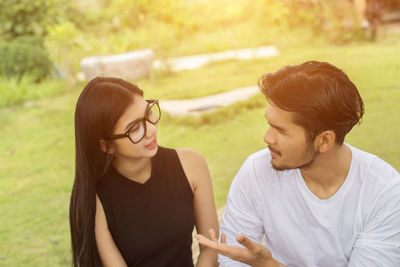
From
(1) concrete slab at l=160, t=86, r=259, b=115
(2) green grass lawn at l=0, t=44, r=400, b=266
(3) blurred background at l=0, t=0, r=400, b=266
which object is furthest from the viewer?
(1) concrete slab at l=160, t=86, r=259, b=115

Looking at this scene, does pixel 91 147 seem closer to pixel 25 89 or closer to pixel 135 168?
pixel 135 168

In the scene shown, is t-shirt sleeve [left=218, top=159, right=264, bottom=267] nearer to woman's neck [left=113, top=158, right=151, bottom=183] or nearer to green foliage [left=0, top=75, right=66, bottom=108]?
woman's neck [left=113, top=158, right=151, bottom=183]

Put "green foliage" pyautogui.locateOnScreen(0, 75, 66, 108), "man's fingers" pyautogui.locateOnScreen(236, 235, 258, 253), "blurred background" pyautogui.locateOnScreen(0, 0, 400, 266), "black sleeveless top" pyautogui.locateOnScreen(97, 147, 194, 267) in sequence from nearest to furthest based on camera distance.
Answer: "man's fingers" pyautogui.locateOnScreen(236, 235, 258, 253)
"black sleeveless top" pyautogui.locateOnScreen(97, 147, 194, 267)
"blurred background" pyautogui.locateOnScreen(0, 0, 400, 266)
"green foliage" pyautogui.locateOnScreen(0, 75, 66, 108)

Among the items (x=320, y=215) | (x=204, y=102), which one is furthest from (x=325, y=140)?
(x=204, y=102)

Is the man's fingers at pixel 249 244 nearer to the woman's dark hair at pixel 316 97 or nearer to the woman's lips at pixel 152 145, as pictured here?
the woman's dark hair at pixel 316 97

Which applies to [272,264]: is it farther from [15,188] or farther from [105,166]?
[15,188]

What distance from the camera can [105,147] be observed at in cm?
190

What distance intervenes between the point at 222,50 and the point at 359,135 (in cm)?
738

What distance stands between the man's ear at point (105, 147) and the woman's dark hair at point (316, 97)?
27.9 inches

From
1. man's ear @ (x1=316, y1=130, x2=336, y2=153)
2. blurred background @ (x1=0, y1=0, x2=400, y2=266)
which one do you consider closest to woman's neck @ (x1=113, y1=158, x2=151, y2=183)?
man's ear @ (x1=316, y1=130, x2=336, y2=153)

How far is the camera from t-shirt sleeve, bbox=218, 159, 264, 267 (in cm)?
186

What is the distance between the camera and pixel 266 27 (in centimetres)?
1154

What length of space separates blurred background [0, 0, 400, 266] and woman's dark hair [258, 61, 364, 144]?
8.45ft

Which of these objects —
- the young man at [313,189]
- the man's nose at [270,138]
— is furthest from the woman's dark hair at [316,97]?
the man's nose at [270,138]
